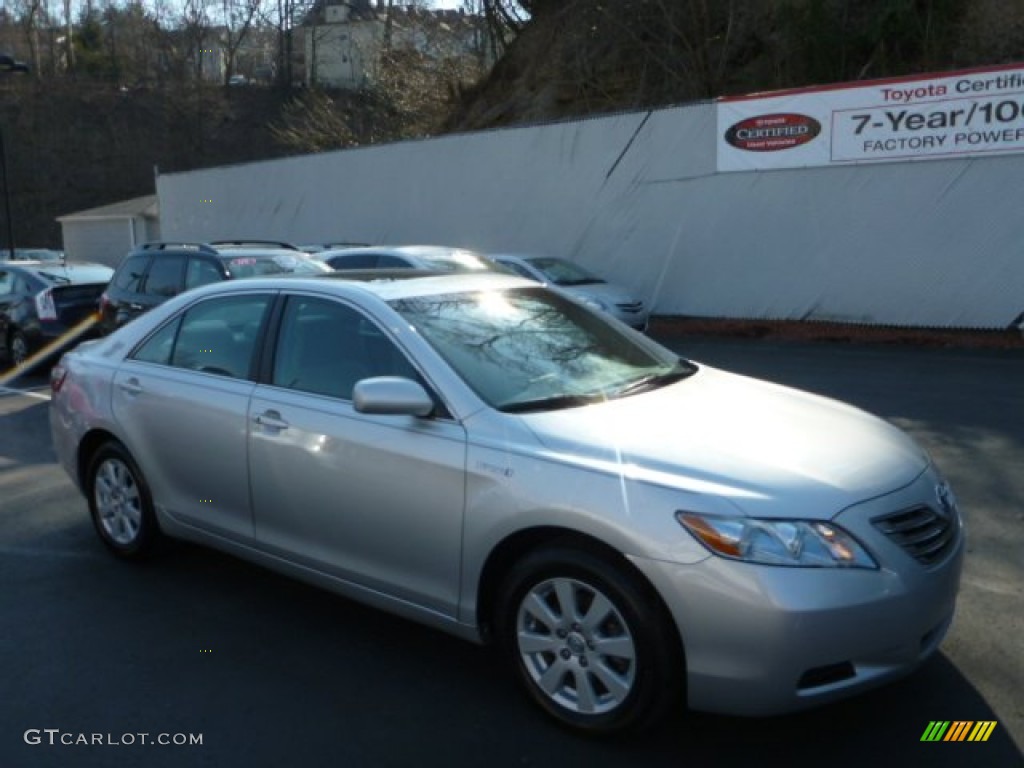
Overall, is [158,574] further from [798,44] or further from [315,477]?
[798,44]

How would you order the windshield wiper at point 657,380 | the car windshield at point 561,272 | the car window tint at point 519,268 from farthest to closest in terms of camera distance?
the car windshield at point 561,272 → the car window tint at point 519,268 → the windshield wiper at point 657,380

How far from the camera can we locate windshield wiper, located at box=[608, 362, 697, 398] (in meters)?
4.02

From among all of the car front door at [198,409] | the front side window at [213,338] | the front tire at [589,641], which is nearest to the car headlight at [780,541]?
the front tire at [589,641]

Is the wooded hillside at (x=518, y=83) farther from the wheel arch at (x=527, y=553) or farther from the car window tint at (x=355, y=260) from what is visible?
the wheel arch at (x=527, y=553)

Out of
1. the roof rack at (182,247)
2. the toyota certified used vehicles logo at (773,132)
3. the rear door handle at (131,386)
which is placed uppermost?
the toyota certified used vehicles logo at (773,132)

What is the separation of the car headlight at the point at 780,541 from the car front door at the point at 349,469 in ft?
3.20

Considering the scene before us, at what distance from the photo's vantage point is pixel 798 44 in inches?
727

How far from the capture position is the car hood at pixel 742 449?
10.3 ft

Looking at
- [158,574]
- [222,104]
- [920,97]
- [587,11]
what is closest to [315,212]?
[587,11]

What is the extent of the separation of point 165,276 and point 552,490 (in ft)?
29.6

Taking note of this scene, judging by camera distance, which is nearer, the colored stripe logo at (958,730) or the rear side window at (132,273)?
the colored stripe logo at (958,730)

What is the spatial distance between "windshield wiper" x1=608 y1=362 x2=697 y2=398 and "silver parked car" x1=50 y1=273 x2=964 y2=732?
0.02m

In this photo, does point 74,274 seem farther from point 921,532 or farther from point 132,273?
point 921,532

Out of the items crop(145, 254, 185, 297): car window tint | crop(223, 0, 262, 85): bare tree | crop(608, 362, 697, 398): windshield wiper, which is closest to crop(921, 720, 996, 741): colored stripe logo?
crop(608, 362, 697, 398): windshield wiper
